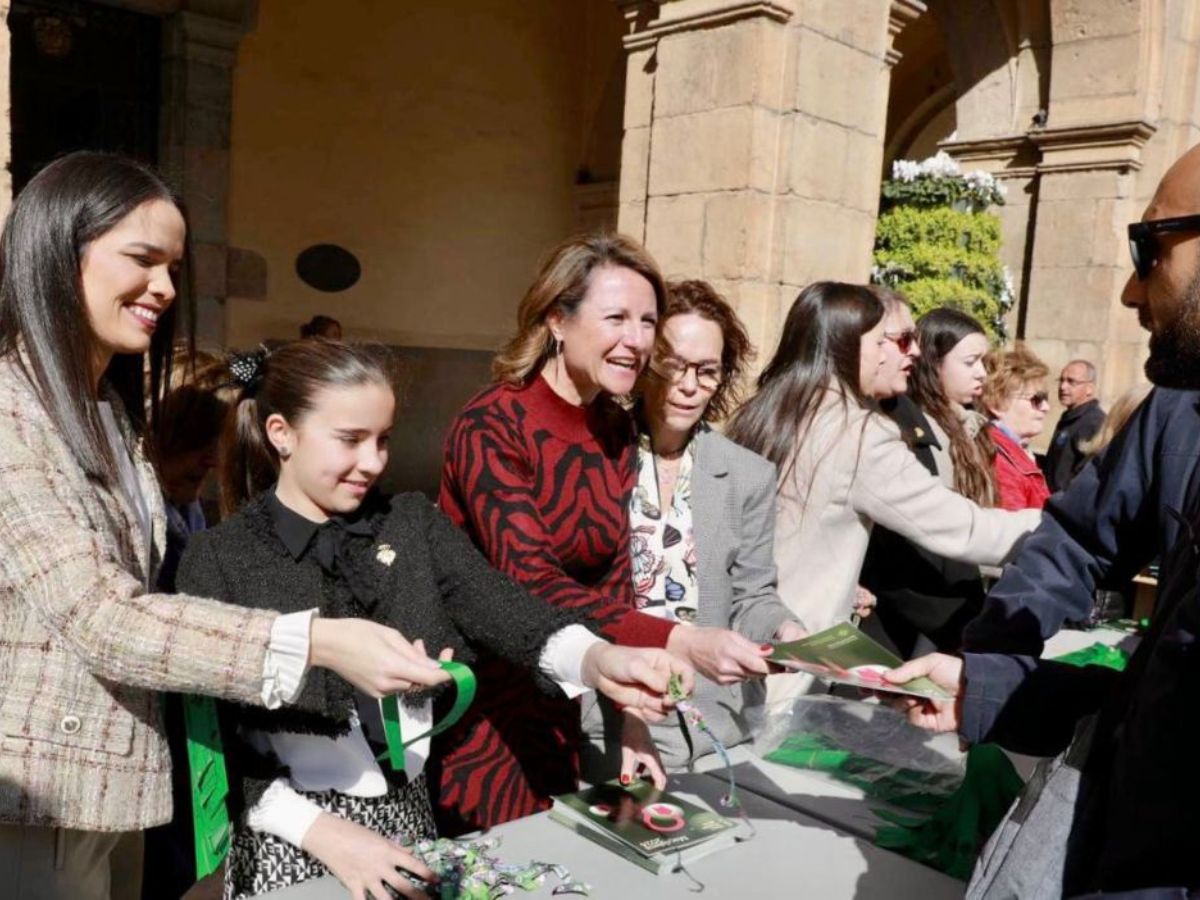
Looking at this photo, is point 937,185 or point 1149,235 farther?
point 937,185

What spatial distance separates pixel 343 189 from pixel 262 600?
794 cm

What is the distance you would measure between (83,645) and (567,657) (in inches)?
32.4

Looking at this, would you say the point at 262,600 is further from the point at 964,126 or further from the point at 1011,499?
the point at 964,126

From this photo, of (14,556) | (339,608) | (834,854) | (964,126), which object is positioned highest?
(964,126)

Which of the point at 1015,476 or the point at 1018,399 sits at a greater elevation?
the point at 1018,399

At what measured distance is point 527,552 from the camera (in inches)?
86.5

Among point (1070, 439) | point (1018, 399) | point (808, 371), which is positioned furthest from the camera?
point (1070, 439)

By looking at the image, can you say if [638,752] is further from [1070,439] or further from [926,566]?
[1070,439]

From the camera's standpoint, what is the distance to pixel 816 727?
8.32 ft

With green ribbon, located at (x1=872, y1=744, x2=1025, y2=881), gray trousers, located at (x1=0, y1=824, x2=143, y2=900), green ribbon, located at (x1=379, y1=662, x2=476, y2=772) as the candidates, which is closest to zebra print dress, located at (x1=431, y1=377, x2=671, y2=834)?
green ribbon, located at (x1=379, y1=662, x2=476, y2=772)

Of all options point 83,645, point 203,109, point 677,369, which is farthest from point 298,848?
point 203,109

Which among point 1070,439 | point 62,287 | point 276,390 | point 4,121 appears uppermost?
point 4,121

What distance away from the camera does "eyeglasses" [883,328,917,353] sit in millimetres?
3332

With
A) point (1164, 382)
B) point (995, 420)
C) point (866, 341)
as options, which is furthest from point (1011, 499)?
point (1164, 382)
